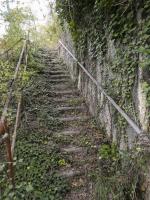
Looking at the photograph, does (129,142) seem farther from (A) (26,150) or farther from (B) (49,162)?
(A) (26,150)

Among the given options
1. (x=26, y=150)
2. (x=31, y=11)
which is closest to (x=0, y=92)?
(x=26, y=150)

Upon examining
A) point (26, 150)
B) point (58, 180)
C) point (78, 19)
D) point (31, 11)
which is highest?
point (31, 11)

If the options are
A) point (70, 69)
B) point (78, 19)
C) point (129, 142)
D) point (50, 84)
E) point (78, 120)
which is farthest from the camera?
point (70, 69)

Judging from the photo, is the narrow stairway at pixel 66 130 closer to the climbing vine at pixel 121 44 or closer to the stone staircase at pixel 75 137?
the stone staircase at pixel 75 137

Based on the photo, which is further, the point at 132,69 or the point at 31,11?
the point at 31,11

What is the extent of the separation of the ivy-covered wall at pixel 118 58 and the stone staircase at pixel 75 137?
28cm

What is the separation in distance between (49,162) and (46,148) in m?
0.33

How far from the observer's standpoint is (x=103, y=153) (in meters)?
3.59

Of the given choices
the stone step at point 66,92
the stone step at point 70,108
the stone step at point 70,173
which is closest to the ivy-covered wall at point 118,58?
the stone step at point 70,108

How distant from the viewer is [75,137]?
4.28 m

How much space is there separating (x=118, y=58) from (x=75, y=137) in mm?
1547

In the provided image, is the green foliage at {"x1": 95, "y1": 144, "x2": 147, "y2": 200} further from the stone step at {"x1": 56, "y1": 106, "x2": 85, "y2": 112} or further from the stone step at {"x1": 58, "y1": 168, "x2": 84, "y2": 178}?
the stone step at {"x1": 56, "y1": 106, "x2": 85, "y2": 112}

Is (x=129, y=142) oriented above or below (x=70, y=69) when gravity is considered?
below

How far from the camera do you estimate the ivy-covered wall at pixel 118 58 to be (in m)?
2.66
